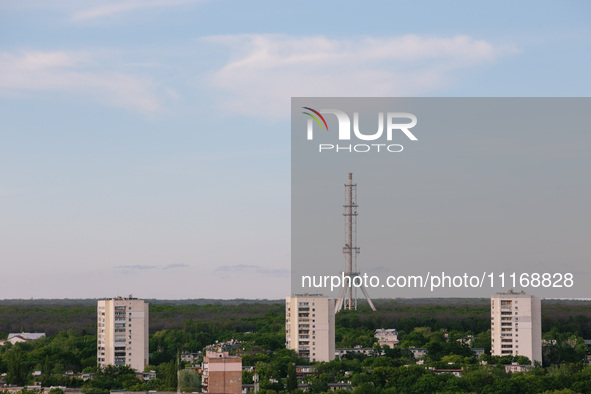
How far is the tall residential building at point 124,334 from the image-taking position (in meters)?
39.2

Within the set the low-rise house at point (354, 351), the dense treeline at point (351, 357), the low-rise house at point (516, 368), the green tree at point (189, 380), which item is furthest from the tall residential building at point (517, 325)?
the green tree at point (189, 380)

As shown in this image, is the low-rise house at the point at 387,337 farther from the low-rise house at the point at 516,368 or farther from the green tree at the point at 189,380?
the green tree at the point at 189,380

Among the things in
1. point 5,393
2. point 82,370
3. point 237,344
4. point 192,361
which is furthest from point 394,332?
point 5,393

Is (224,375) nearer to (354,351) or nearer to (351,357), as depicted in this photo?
(351,357)

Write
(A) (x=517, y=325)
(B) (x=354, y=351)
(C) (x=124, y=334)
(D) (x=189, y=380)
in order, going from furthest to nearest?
(B) (x=354, y=351), (A) (x=517, y=325), (C) (x=124, y=334), (D) (x=189, y=380)

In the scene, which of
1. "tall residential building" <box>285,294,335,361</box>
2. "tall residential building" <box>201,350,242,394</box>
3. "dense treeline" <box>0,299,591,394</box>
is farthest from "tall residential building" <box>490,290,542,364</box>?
"tall residential building" <box>201,350,242,394</box>

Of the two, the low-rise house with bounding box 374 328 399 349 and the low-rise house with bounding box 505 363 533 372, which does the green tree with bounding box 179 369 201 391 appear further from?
the low-rise house with bounding box 374 328 399 349

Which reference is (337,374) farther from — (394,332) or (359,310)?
(359,310)

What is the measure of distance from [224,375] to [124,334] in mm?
13322

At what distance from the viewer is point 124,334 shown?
39.6m

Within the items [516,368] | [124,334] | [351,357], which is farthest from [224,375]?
[351,357]

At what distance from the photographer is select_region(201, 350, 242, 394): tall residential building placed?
87.2 feet

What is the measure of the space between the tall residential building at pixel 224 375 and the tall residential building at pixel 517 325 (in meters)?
17.3

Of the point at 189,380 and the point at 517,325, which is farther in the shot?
the point at 517,325
